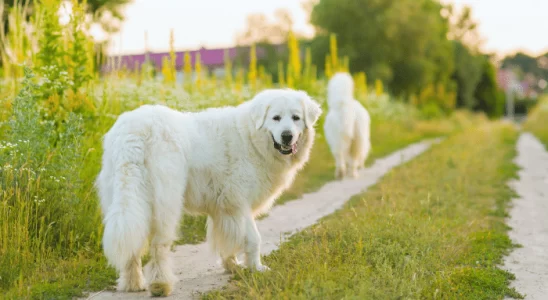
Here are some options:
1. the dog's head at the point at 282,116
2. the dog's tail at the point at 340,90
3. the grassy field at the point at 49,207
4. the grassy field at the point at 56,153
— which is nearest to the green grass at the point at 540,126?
the dog's tail at the point at 340,90

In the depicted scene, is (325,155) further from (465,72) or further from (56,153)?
(465,72)

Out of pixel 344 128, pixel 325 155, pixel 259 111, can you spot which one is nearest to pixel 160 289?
pixel 259 111

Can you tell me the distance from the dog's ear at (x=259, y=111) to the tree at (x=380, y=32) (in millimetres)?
25357

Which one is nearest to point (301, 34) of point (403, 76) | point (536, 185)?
point (403, 76)

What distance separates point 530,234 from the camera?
662 cm

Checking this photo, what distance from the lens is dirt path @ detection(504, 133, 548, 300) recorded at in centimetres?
486

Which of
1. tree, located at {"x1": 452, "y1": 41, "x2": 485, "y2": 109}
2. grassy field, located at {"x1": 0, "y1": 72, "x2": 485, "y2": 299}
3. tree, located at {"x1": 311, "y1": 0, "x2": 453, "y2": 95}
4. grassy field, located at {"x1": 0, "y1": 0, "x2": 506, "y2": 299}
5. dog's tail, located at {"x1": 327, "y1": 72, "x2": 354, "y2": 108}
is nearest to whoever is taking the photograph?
grassy field, located at {"x1": 0, "y1": 72, "x2": 485, "y2": 299}

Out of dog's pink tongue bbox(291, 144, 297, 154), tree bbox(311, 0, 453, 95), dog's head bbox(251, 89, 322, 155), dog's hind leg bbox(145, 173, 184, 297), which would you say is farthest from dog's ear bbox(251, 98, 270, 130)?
tree bbox(311, 0, 453, 95)

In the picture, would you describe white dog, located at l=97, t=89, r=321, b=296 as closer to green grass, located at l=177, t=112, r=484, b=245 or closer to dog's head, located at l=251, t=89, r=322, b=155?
dog's head, located at l=251, t=89, r=322, b=155

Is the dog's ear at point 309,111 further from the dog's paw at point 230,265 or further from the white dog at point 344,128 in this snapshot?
the white dog at point 344,128

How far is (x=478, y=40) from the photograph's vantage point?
51.1 meters

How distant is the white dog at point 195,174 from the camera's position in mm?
4168

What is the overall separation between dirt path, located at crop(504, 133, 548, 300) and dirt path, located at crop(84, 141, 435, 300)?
2.28 metres

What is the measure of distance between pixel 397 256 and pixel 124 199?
2517 mm
